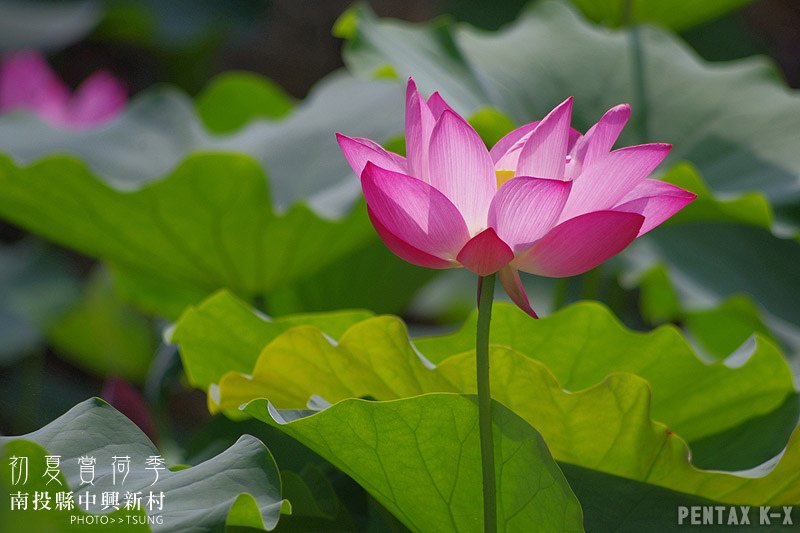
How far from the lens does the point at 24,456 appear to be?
0.46 metres

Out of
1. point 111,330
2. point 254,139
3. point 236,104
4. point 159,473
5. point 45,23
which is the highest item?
point 45,23

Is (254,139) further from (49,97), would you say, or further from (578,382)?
(49,97)

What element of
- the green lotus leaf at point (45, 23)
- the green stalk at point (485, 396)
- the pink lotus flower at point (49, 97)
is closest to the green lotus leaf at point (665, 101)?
the green stalk at point (485, 396)

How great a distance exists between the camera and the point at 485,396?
0.45 metres

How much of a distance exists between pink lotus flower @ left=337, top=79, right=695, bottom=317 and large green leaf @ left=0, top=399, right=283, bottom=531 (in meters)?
0.14

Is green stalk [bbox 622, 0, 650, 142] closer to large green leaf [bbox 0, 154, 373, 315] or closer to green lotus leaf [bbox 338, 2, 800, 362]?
green lotus leaf [bbox 338, 2, 800, 362]

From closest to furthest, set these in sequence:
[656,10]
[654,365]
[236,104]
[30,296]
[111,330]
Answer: [654,365], [656,10], [236,104], [111,330], [30,296]

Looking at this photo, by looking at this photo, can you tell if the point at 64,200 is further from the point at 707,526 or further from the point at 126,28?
the point at 126,28

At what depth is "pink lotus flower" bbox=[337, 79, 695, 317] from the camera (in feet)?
1.44

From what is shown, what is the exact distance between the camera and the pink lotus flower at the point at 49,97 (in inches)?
61.4

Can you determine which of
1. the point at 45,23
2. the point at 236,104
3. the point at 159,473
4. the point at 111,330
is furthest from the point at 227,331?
the point at 45,23

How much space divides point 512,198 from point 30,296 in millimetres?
1483

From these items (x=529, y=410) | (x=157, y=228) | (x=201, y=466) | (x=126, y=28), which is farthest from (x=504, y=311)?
(x=126, y=28)

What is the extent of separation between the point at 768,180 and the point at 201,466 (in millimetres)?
648
